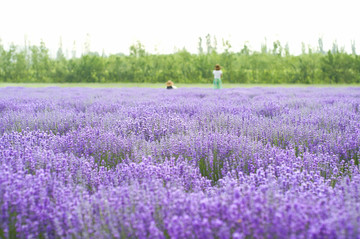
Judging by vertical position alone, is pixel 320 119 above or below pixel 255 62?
below

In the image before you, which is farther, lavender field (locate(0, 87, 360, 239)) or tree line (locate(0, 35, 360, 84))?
tree line (locate(0, 35, 360, 84))

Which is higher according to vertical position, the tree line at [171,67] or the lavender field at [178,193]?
the tree line at [171,67]

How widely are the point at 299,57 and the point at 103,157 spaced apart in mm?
21389

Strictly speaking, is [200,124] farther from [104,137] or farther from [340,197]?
[340,197]

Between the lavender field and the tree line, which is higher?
the tree line

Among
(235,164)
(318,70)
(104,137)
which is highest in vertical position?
(318,70)

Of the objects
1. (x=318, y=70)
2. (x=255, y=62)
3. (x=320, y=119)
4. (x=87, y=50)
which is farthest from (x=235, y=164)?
(x=87, y=50)

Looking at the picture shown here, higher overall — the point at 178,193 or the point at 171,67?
the point at 171,67

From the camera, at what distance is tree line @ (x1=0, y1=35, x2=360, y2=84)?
70.2 feet

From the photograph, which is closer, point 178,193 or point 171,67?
point 178,193

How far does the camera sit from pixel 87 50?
38.4 metres

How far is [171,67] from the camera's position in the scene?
2394 centimetres

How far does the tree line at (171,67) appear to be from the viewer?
21406mm

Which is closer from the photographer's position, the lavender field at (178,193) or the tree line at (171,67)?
the lavender field at (178,193)
